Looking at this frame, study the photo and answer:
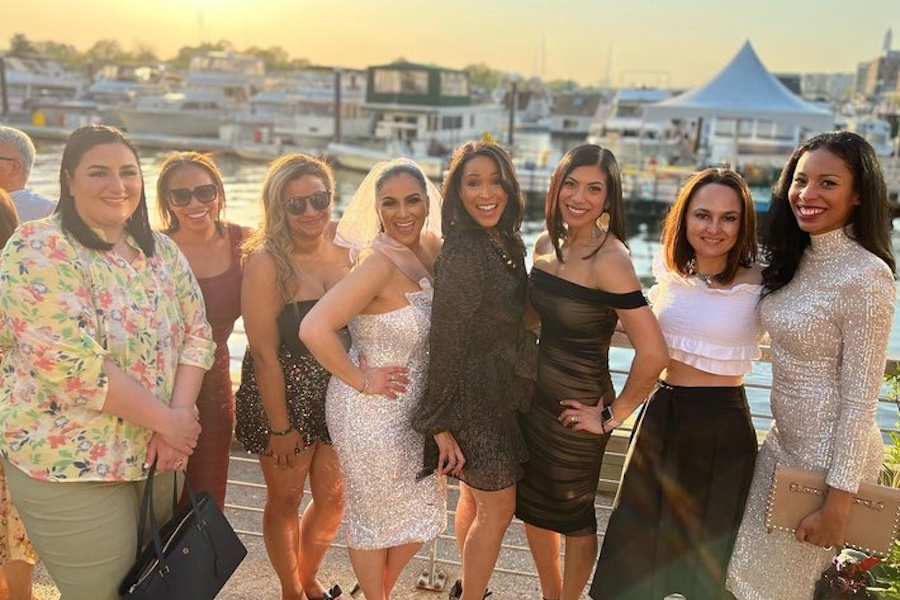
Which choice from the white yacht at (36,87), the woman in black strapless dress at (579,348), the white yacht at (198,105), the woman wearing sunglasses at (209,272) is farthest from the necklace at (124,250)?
the white yacht at (36,87)

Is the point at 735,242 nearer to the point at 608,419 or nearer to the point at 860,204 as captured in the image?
the point at 860,204

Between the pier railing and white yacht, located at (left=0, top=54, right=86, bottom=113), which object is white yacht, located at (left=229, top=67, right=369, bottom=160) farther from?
the pier railing

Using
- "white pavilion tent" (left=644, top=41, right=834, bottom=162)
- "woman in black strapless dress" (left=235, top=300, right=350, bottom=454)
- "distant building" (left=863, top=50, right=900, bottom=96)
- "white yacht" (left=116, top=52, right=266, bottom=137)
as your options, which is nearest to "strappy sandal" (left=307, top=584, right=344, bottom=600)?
"woman in black strapless dress" (left=235, top=300, right=350, bottom=454)

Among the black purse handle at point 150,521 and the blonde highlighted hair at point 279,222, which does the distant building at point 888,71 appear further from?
the black purse handle at point 150,521

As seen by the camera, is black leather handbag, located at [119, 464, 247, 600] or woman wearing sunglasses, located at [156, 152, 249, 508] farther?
woman wearing sunglasses, located at [156, 152, 249, 508]

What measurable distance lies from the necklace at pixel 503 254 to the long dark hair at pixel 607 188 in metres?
0.17

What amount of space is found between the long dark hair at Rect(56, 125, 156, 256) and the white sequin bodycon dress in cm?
76

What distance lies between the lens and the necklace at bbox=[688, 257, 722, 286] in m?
2.35

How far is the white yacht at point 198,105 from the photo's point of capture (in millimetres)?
49906

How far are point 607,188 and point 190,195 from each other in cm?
165

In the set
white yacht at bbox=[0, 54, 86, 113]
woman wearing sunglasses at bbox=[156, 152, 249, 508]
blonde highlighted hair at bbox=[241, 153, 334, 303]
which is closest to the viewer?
blonde highlighted hair at bbox=[241, 153, 334, 303]

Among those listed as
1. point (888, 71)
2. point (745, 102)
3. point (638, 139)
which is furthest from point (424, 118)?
point (888, 71)

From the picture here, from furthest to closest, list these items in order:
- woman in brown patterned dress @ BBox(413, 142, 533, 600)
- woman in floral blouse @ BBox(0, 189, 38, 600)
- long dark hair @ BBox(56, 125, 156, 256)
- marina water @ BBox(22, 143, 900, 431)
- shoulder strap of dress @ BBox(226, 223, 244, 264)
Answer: marina water @ BBox(22, 143, 900, 431), shoulder strap of dress @ BBox(226, 223, 244, 264), woman in floral blouse @ BBox(0, 189, 38, 600), woman in brown patterned dress @ BBox(413, 142, 533, 600), long dark hair @ BBox(56, 125, 156, 256)

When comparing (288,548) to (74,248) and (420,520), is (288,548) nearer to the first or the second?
(420,520)
